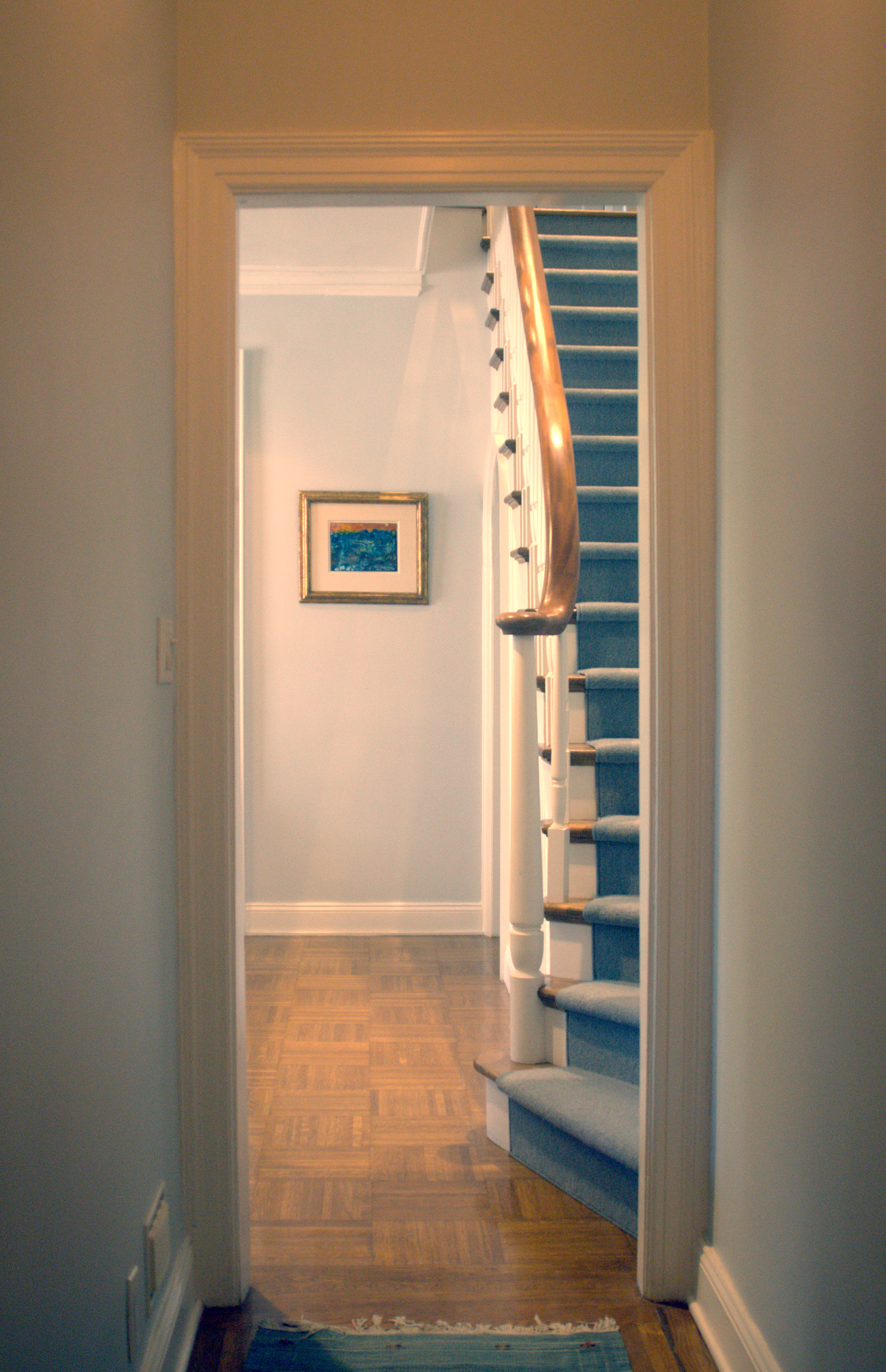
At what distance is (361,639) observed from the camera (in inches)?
166

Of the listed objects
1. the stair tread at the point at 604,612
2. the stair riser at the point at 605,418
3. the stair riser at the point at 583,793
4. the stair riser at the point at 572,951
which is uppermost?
the stair riser at the point at 605,418

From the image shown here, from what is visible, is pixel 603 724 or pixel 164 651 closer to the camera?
pixel 164 651

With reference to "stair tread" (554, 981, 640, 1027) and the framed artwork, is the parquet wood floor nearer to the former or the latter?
"stair tread" (554, 981, 640, 1027)

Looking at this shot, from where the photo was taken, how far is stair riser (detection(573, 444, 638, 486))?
125 inches

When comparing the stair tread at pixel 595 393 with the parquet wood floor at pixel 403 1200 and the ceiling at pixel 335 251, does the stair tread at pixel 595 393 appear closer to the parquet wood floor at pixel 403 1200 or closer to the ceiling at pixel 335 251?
the ceiling at pixel 335 251

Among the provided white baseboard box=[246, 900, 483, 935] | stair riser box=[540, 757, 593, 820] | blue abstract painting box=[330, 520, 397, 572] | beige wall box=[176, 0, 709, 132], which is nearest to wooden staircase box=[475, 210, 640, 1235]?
stair riser box=[540, 757, 593, 820]

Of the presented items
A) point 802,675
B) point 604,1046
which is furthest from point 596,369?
point 802,675

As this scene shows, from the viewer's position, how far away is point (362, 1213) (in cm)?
203

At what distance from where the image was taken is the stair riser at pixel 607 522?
10.2ft

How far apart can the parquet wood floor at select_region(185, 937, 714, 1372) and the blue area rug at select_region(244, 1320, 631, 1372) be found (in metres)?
0.04

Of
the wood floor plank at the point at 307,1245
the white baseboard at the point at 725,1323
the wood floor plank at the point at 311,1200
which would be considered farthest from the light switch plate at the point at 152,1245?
the white baseboard at the point at 725,1323

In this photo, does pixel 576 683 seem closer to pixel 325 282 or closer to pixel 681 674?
pixel 681 674

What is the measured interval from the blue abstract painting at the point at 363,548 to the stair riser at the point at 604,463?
118cm

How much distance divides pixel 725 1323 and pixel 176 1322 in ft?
2.85
